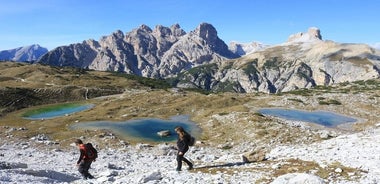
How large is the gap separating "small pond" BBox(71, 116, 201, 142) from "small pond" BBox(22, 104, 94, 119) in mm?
35055

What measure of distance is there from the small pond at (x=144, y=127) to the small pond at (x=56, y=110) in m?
35.1

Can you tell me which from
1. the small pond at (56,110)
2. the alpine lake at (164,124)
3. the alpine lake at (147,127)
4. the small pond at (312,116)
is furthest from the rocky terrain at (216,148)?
the small pond at (56,110)

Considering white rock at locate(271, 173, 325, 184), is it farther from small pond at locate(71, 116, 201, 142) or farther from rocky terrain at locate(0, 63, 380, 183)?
small pond at locate(71, 116, 201, 142)

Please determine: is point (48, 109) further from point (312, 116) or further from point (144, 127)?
point (312, 116)

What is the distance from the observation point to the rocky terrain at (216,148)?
25.7 m

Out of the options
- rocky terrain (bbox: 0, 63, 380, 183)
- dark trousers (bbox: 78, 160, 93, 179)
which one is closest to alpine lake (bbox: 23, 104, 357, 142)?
rocky terrain (bbox: 0, 63, 380, 183)

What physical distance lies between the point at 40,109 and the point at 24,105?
1044 cm

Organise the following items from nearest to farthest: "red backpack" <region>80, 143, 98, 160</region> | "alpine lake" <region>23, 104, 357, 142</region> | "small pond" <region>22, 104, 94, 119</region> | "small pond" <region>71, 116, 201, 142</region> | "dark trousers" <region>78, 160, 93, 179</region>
Result: "dark trousers" <region>78, 160, 93, 179</region>, "red backpack" <region>80, 143, 98, 160</region>, "small pond" <region>71, 116, 201, 142</region>, "alpine lake" <region>23, 104, 357, 142</region>, "small pond" <region>22, 104, 94, 119</region>

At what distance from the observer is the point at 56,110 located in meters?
123

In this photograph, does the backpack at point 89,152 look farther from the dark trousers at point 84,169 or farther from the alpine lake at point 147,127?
the alpine lake at point 147,127

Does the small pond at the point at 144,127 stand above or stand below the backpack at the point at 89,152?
below

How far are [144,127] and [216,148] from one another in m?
22.0

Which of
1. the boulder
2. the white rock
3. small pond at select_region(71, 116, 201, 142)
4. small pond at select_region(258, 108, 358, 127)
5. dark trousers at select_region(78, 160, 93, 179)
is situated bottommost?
small pond at select_region(71, 116, 201, 142)

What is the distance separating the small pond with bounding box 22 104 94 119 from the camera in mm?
110419
